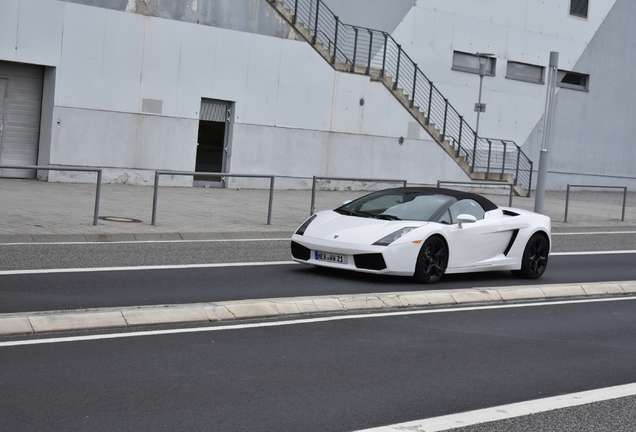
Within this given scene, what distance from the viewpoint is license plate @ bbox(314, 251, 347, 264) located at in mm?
12672

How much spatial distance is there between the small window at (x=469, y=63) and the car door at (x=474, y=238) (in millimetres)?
22866

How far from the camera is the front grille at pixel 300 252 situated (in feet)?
42.7

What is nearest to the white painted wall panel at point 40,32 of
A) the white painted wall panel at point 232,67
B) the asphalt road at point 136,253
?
the white painted wall panel at point 232,67

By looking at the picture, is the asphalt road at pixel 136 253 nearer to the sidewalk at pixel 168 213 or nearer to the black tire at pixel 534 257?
the sidewalk at pixel 168 213

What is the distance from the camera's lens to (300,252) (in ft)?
43.0

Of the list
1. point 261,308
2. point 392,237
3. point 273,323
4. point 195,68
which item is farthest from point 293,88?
point 273,323

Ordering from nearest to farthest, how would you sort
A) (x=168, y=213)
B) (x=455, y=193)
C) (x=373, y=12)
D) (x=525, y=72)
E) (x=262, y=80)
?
1. (x=455, y=193)
2. (x=168, y=213)
3. (x=262, y=80)
4. (x=373, y=12)
5. (x=525, y=72)

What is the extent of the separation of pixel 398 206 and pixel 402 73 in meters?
21.1

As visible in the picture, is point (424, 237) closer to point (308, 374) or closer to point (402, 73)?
point (308, 374)

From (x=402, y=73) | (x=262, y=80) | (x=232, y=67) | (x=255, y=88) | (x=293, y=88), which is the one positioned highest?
(x=402, y=73)

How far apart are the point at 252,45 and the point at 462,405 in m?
23.3

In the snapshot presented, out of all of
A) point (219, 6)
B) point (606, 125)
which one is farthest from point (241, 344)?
point (606, 125)

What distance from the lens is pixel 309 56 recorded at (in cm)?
3044

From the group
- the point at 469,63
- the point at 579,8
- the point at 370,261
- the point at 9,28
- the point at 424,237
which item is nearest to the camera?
the point at 370,261
